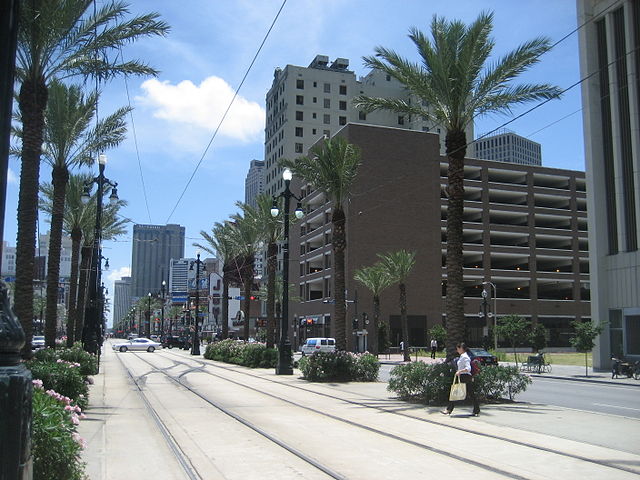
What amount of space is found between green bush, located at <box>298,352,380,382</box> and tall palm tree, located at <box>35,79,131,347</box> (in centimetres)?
1127

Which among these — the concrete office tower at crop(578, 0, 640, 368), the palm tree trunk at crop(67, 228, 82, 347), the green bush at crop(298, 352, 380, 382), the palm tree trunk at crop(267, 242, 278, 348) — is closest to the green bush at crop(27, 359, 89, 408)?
the green bush at crop(298, 352, 380, 382)

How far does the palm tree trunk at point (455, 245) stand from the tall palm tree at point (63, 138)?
40.3ft

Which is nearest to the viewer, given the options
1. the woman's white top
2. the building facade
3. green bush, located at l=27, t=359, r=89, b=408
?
green bush, located at l=27, t=359, r=89, b=408

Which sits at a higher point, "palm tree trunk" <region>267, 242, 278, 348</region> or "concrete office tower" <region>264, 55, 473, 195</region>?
"concrete office tower" <region>264, 55, 473, 195</region>

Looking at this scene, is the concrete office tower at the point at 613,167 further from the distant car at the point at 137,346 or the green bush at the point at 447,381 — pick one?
→ the distant car at the point at 137,346

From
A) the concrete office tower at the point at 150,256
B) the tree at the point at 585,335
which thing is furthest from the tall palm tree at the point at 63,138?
the concrete office tower at the point at 150,256

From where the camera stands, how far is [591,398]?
841 inches

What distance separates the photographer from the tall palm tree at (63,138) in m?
23.2

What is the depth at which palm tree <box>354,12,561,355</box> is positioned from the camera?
1808 centimetres

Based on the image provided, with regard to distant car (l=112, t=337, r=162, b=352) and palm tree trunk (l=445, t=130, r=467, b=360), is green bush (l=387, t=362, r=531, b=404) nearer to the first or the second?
palm tree trunk (l=445, t=130, r=467, b=360)

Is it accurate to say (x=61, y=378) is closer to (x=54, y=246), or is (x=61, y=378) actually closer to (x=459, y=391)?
(x=459, y=391)

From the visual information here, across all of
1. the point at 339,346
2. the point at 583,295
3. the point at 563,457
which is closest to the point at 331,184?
the point at 339,346

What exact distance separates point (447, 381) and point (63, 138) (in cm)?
1721

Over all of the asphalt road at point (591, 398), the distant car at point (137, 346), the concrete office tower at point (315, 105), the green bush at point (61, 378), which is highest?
the concrete office tower at point (315, 105)
